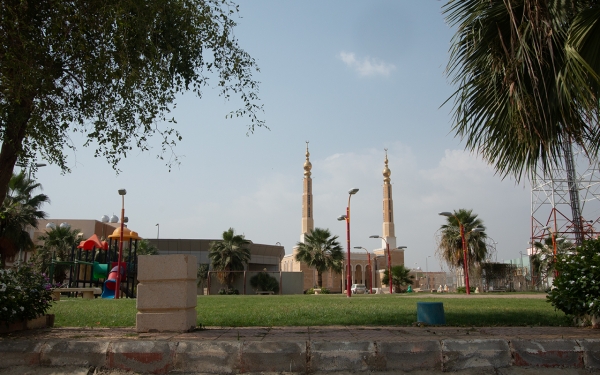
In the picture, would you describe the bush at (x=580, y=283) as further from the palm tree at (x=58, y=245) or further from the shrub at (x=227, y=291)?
the shrub at (x=227, y=291)

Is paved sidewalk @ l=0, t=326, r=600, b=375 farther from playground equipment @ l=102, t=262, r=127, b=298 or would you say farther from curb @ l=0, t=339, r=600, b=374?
playground equipment @ l=102, t=262, r=127, b=298

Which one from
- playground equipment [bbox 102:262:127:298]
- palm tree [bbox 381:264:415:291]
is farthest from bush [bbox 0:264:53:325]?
palm tree [bbox 381:264:415:291]

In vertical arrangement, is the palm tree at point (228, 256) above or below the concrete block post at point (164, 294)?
above

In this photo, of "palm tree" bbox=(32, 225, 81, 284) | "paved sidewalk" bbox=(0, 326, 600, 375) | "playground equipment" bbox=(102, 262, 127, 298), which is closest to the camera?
"paved sidewalk" bbox=(0, 326, 600, 375)

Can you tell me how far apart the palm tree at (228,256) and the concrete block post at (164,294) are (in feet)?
114

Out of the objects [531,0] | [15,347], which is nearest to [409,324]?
[531,0]

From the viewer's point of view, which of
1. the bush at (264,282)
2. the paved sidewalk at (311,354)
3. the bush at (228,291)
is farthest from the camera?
the bush at (264,282)

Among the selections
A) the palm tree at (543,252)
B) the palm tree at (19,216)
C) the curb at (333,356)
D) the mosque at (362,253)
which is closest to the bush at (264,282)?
the palm tree at (19,216)

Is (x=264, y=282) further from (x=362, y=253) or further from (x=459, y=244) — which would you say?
(x=362, y=253)

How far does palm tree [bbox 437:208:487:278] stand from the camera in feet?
127

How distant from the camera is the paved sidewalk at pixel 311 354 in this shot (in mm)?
Result: 5461

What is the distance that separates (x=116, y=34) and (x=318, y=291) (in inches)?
1547

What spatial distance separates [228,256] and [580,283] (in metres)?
36.1

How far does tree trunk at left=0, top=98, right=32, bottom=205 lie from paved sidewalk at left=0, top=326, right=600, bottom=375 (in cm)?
249
